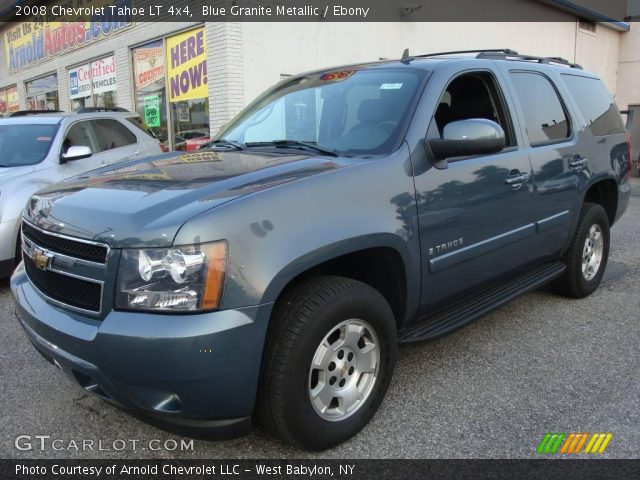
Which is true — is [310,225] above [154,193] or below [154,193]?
below

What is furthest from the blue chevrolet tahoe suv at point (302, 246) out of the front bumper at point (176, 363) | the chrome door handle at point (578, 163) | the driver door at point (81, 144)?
the driver door at point (81, 144)

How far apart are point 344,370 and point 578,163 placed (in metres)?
2.77

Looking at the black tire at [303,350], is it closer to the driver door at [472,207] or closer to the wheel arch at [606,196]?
the driver door at [472,207]

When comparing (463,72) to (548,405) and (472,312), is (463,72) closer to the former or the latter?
(472,312)

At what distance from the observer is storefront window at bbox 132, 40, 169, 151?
11.0 metres

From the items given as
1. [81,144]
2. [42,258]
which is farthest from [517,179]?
[81,144]

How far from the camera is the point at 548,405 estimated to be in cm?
302

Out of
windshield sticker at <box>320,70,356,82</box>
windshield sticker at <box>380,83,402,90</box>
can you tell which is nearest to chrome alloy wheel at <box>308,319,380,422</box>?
windshield sticker at <box>380,83,402,90</box>

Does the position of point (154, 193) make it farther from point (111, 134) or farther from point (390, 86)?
point (111, 134)

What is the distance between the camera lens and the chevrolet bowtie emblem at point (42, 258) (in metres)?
2.49

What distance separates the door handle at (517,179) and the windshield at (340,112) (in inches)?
34.7

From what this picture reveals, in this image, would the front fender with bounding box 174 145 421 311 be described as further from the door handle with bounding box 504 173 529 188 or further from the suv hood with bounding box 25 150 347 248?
the door handle with bounding box 504 173 529 188

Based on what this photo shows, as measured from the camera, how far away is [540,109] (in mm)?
4008

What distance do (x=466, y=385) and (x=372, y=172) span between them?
1.46 meters
